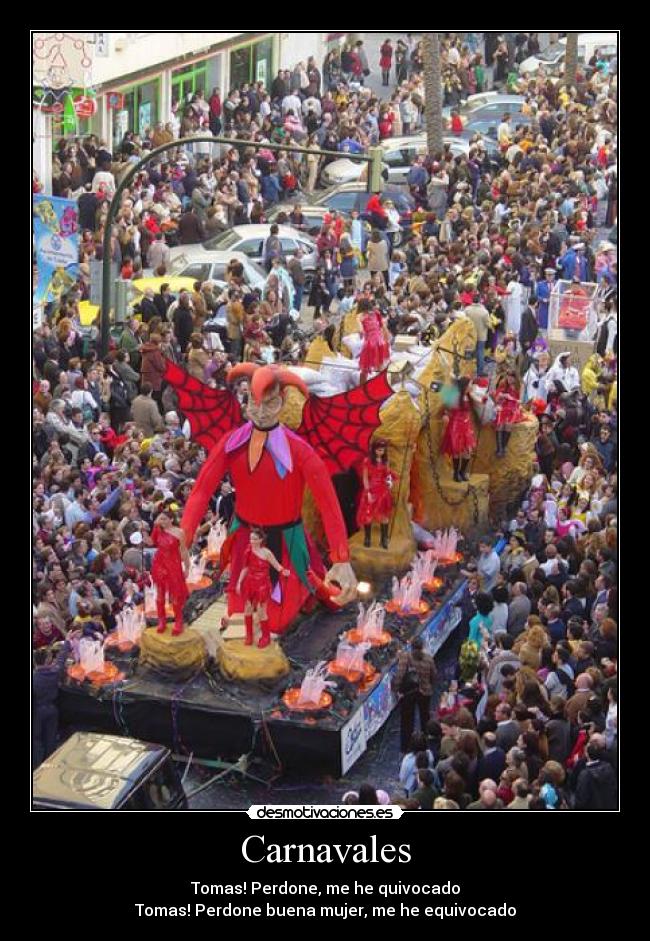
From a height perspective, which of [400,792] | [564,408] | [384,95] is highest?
[384,95]

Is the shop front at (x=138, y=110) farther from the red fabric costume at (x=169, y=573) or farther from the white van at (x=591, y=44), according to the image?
the red fabric costume at (x=169, y=573)

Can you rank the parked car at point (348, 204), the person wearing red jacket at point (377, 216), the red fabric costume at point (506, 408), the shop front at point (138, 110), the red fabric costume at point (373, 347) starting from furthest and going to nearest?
the shop front at point (138, 110)
the parked car at point (348, 204)
the person wearing red jacket at point (377, 216)
the red fabric costume at point (506, 408)
the red fabric costume at point (373, 347)

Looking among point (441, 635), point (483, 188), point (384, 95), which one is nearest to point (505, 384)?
point (441, 635)

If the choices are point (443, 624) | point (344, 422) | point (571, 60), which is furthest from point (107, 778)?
point (571, 60)

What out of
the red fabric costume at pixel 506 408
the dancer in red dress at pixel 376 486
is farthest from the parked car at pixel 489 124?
the dancer in red dress at pixel 376 486

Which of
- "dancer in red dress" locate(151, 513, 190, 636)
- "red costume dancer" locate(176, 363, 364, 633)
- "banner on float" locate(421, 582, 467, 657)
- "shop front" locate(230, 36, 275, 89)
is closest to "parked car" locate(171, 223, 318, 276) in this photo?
"shop front" locate(230, 36, 275, 89)

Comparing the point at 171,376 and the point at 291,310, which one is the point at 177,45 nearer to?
Result: the point at 291,310

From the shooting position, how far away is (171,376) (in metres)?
21.2

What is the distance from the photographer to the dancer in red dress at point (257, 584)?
19859mm

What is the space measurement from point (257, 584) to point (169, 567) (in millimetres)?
824

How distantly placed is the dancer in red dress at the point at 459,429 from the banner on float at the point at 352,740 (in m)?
4.24

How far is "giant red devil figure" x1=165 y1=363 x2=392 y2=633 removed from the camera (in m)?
20.1

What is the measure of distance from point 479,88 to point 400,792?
89.8 feet

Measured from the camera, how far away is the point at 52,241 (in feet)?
93.7
